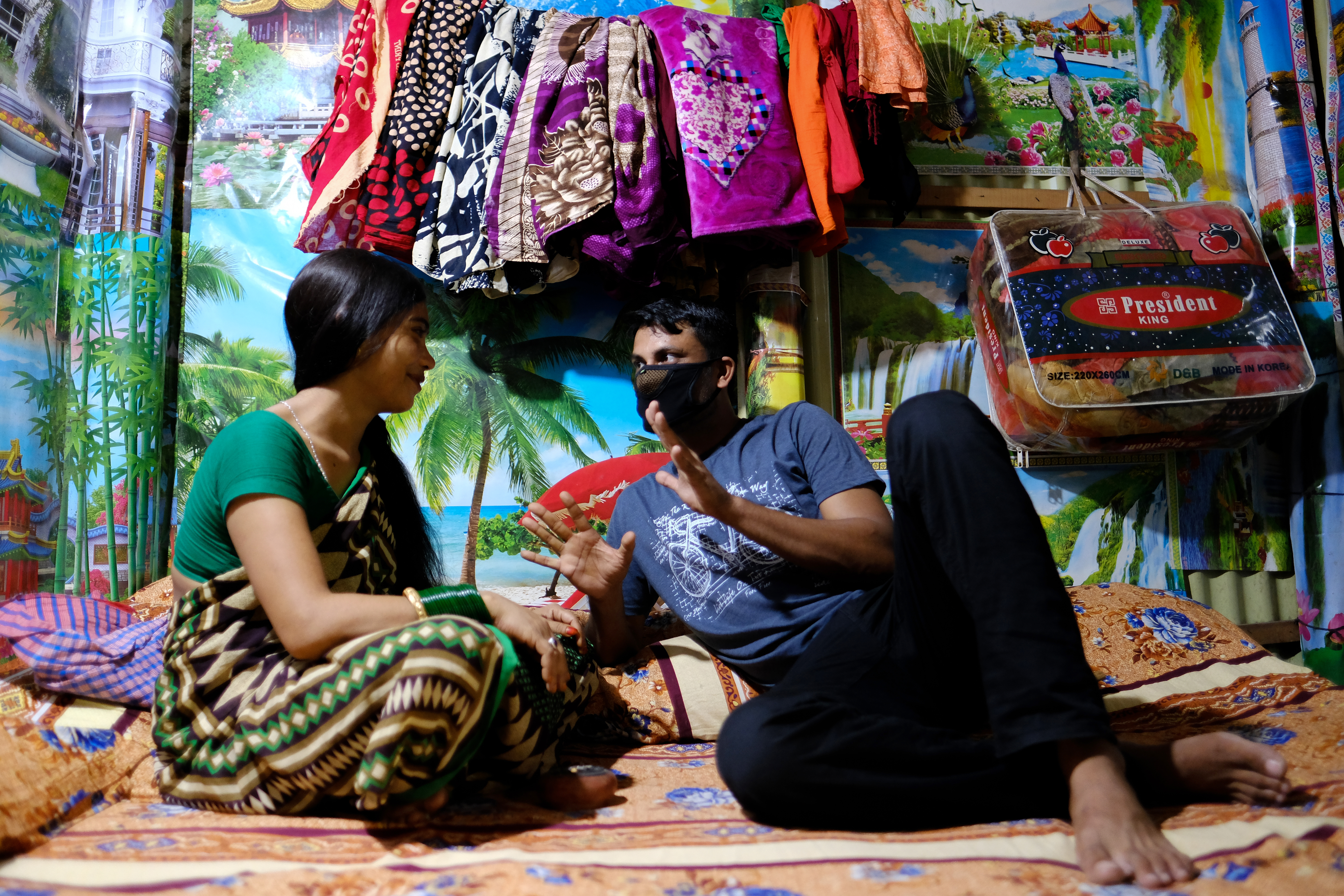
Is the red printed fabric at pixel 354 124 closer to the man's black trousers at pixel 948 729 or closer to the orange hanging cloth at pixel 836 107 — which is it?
the orange hanging cloth at pixel 836 107

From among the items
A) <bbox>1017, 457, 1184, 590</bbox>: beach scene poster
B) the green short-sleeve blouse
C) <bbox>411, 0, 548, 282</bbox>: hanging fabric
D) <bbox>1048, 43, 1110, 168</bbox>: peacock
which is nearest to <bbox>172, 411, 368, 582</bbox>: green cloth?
the green short-sleeve blouse

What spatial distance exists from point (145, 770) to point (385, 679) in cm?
77

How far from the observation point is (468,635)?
1275 mm

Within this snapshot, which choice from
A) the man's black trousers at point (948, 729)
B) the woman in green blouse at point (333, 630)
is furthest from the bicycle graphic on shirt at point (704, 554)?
the man's black trousers at point (948, 729)

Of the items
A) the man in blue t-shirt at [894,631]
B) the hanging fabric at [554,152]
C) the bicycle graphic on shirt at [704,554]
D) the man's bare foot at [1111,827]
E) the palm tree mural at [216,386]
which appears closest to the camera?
the man's bare foot at [1111,827]

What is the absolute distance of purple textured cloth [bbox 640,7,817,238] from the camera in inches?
99.1

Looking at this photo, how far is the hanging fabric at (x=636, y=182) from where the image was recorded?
2486mm

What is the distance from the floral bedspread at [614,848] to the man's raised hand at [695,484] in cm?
54

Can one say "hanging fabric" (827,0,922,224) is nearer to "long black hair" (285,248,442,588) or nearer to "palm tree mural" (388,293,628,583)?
"palm tree mural" (388,293,628,583)


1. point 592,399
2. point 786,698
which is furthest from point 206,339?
point 786,698

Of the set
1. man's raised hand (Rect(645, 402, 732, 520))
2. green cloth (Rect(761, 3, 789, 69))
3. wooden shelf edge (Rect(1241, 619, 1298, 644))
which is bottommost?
wooden shelf edge (Rect(1241, 619, 1298, 644))

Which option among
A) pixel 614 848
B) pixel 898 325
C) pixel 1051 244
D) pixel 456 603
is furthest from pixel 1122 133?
pixel 614 848

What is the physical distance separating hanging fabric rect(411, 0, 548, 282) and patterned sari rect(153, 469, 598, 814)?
3.74 feet

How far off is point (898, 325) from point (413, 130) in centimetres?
185
